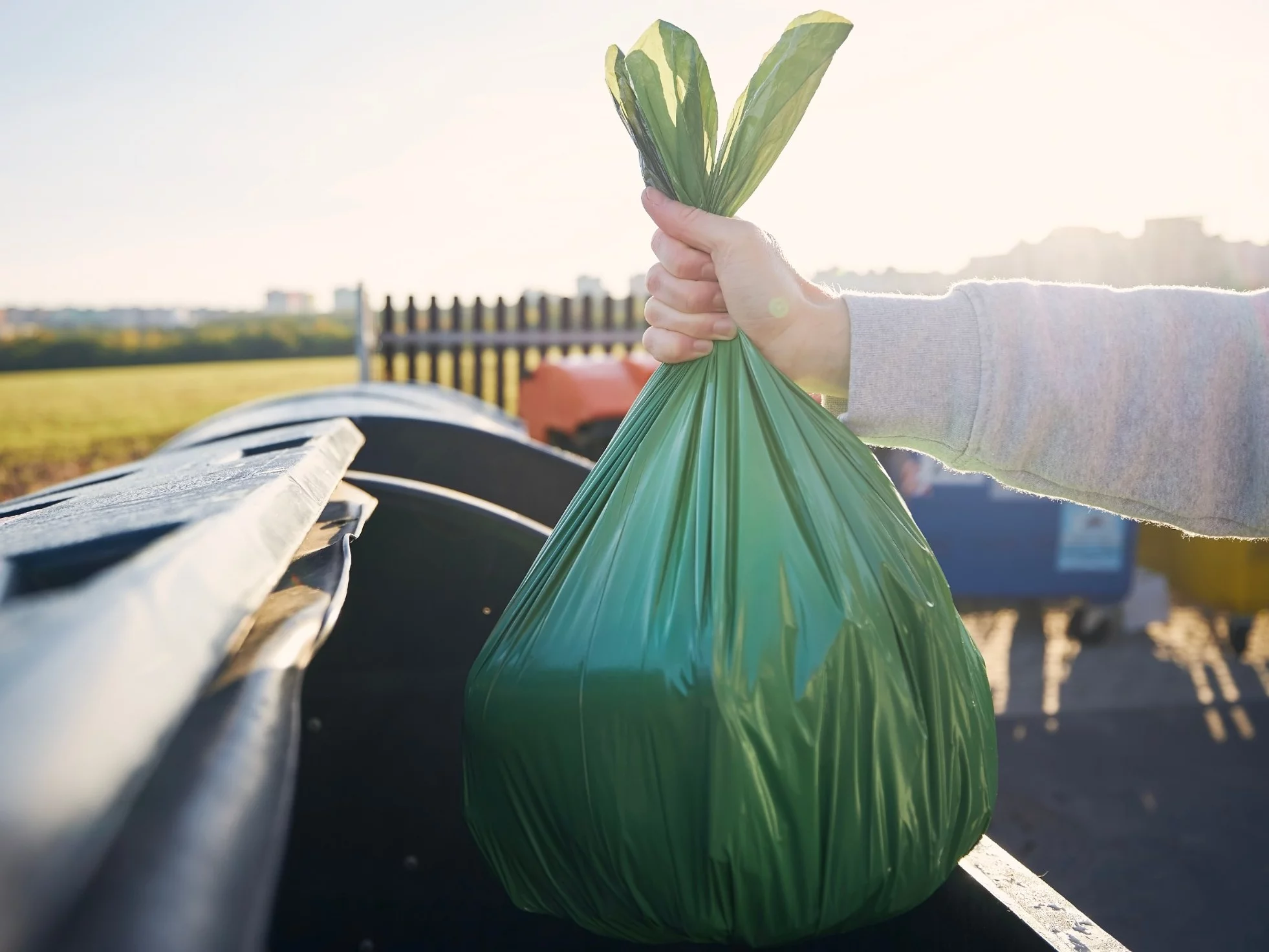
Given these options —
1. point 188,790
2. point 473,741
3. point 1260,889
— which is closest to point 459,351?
point 1260,889

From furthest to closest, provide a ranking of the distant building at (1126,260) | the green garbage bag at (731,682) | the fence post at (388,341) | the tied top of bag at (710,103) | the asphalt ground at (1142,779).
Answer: the fence post at (388,341), the distant building at (1126,260), the asphalt ground at (1142,779), the tied top of bag at (710,103), the green garbage bag at (731,682)

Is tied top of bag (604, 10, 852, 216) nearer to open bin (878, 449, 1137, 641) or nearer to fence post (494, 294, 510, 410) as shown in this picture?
open bin (878, 449, 1137, 641)

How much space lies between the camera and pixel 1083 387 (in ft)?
3.97

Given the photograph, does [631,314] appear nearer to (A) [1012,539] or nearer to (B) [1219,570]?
(A) [1012,539]

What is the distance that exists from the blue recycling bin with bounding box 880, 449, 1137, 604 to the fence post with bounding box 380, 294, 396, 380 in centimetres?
515

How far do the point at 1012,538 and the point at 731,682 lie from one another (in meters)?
3.50

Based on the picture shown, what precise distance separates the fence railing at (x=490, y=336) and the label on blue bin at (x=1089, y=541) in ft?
14.8

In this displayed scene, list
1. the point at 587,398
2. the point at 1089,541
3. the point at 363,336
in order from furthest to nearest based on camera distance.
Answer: the point at 363,336 < the point at 587,398 < the point at 1089,541

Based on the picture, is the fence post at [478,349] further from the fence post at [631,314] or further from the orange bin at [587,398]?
the orange bin at [587,398]

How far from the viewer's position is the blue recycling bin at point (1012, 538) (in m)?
3.95

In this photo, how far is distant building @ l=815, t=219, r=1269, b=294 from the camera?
571 centimetres

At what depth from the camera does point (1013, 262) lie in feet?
23.4

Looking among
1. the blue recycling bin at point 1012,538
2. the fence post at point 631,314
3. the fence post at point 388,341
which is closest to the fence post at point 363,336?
the fence post at point 388,341

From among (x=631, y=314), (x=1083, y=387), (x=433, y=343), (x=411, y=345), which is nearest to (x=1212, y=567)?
(x=1083, y=387)
